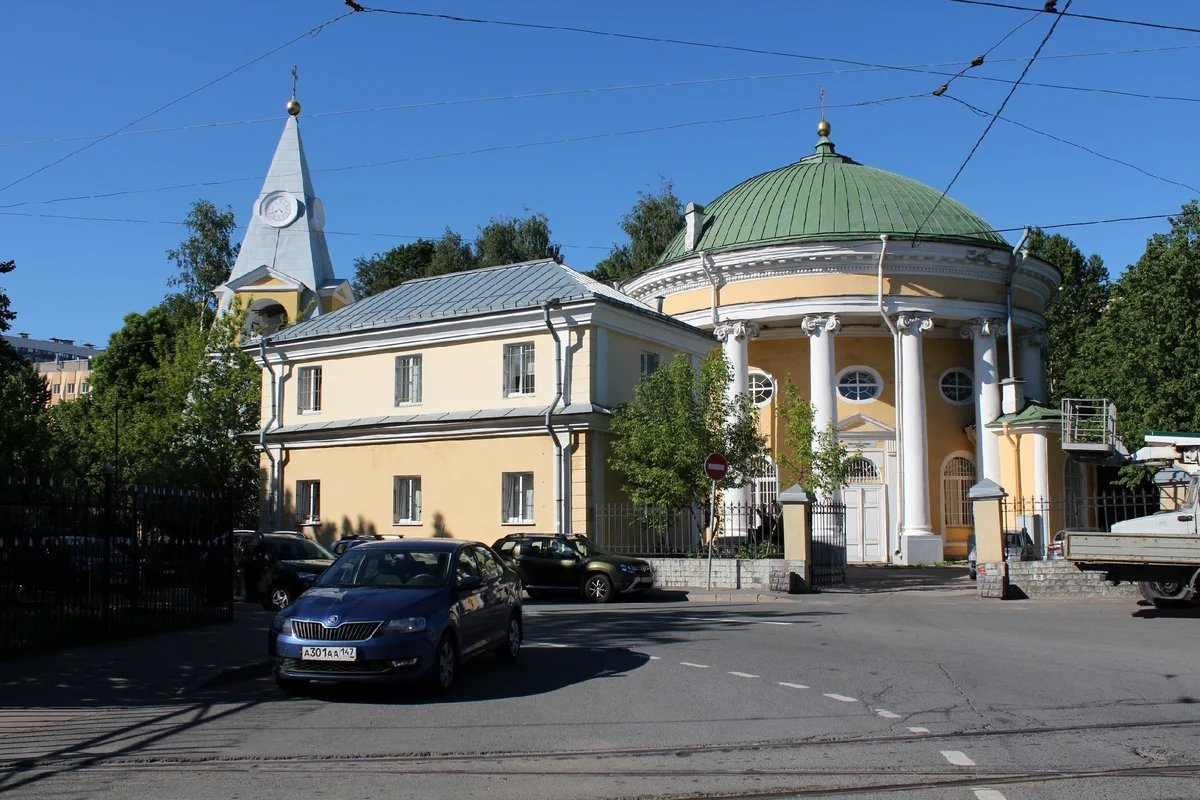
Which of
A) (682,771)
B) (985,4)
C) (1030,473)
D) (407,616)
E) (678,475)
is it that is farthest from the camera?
(1030,473)

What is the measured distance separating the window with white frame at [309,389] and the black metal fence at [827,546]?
1444cm

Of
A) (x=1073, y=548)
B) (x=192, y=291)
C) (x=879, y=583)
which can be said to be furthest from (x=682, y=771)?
(x=192, y=291)

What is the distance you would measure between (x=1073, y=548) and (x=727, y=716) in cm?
1052

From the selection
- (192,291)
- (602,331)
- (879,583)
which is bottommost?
(879,583)

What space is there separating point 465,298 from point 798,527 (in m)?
11.7

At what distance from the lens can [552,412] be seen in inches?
1014

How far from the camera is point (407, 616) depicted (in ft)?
31.9

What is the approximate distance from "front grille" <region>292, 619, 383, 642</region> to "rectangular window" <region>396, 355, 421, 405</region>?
19.3 metres

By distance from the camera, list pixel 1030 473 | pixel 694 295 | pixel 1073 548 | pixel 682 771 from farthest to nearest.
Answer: pixel 694 295
pixel 1030 473
pixel 1073 548
pixel 682 771

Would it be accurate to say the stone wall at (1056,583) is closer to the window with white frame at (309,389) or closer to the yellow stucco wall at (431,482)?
the yellow stucco wall at (431,482)

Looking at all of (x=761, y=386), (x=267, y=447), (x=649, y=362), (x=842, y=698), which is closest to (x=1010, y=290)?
(x=761, y=386)

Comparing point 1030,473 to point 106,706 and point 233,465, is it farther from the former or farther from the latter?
point 106,706

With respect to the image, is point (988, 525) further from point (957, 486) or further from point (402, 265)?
point (402, 265)

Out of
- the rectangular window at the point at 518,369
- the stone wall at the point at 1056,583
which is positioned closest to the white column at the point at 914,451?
the stone wall at the point at 1056,583
